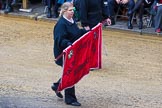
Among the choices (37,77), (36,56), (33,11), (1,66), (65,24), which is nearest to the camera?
(65,24)

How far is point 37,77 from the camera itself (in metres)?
9.73

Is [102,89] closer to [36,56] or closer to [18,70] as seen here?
[18,70]

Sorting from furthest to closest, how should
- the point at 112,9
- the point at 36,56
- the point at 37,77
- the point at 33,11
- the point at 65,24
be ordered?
1. the point at 33,11
2. the point at 112,9
3. the point at 36,56
4. the point at 37,77
5. the point at 65,24

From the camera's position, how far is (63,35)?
25.6 feet

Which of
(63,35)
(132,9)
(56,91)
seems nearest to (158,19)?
(132,9)

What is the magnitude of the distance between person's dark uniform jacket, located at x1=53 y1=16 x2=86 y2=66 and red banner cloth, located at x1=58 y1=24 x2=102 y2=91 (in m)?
0.14

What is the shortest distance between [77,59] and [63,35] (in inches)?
17.7

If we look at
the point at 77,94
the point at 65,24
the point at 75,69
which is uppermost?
the point at 65,24

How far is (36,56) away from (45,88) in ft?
7.79

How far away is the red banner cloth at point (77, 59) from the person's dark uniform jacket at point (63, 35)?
5.5 inches

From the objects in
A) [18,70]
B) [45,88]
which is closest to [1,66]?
[18,70]

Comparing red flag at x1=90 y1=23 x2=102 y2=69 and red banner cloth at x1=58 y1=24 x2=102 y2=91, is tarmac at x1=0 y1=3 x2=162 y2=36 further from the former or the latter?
red banner cloth at x1=58 y1=24 x2=102 y2=91

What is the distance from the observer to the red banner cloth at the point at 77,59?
Answer: 25.1ft

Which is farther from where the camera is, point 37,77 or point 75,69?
point 37,77
